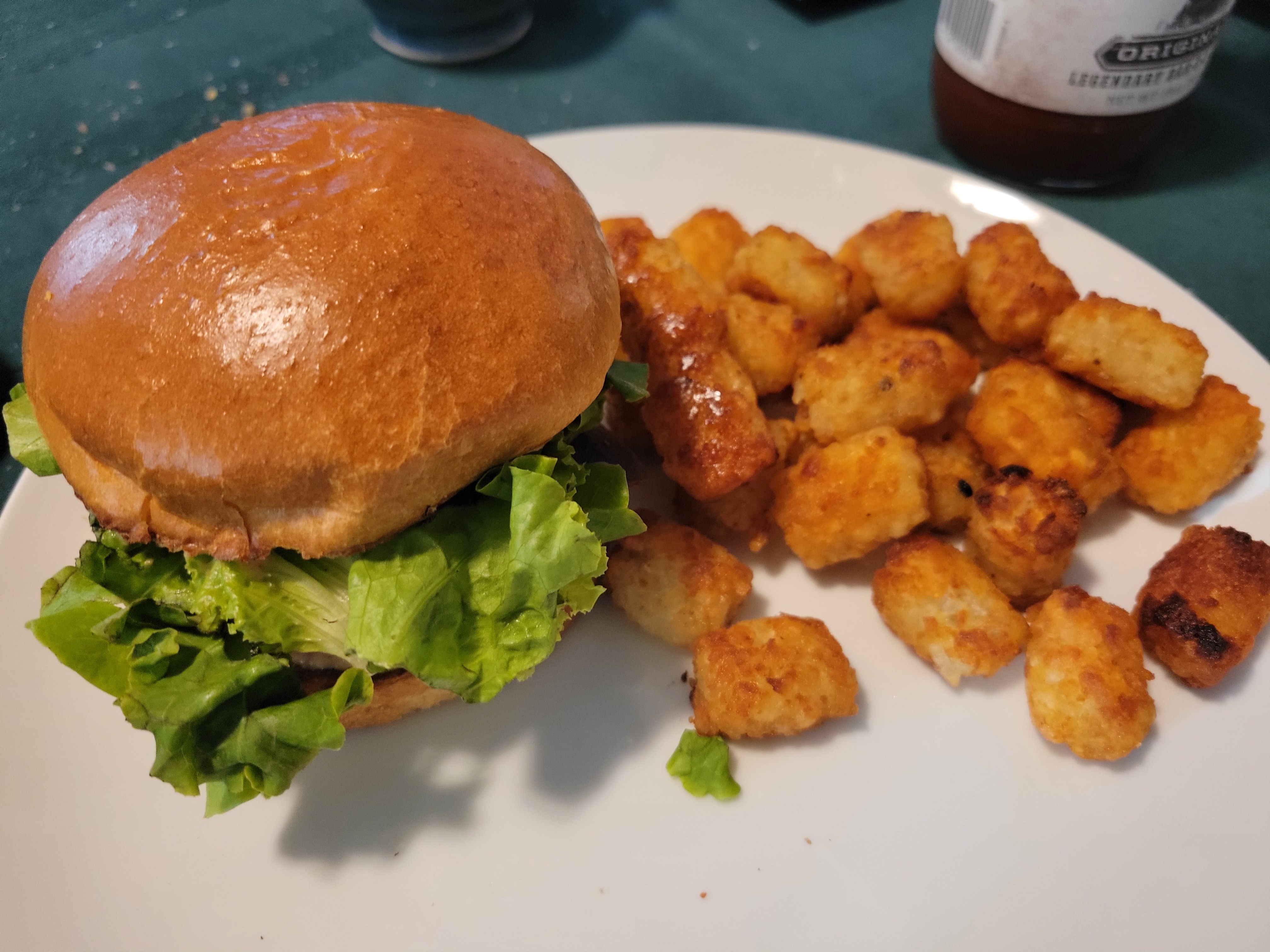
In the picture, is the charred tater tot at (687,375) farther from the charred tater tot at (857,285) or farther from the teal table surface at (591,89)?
the teal table surface at (591,89)

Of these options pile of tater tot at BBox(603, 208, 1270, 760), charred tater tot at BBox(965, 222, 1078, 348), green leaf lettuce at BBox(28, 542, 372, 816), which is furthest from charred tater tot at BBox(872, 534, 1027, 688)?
green leaf lettuce at BBox(28, 542, 372, 816)

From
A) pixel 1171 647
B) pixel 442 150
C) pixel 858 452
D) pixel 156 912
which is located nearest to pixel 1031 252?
pixel 858 452

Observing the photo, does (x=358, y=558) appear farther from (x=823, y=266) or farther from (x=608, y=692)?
(x=823, y=266)

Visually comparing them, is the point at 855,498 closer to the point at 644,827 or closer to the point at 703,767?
the point at 703,767

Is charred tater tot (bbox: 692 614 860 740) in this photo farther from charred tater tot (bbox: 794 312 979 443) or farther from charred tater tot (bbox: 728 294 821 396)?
charred tater tot (bbox: 728 294 821 396)

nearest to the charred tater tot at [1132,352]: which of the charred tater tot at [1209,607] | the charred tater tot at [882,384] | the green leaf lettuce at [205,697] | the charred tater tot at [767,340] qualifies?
the charred tater tot at [882,384]

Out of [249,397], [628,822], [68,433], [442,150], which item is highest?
[442,150]
